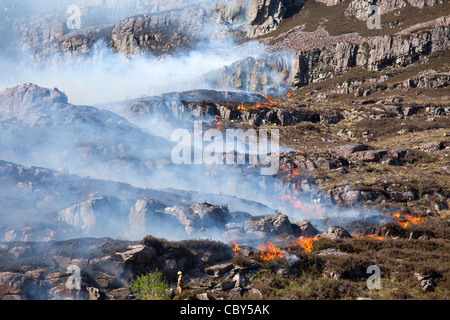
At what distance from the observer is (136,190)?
3083 cm

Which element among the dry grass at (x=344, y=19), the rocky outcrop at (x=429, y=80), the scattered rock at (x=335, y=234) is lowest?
the scattered rock at (x=335, y=234)

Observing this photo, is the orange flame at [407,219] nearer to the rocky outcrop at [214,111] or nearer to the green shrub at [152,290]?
the green shrub at [152,290]

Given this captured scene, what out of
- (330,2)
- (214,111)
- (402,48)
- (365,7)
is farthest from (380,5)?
(214,111)

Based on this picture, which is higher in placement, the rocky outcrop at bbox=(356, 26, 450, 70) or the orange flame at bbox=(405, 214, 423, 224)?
the rocky outcrop at bbox=(356, 26, 450, 70)

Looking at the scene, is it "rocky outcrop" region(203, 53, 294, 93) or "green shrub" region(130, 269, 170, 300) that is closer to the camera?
"green shrub" region(130, 269, 170, 300)

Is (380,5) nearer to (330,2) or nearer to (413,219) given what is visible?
(330,2)

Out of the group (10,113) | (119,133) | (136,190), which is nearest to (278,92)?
(119,133)

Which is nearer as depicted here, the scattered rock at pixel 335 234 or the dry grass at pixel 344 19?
the scattered rock at pixel 335 234

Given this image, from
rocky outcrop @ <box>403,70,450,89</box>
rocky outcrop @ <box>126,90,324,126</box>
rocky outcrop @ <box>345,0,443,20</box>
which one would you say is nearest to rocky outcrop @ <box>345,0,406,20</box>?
rocky outcrop @ <box>345,0,443,20</box>

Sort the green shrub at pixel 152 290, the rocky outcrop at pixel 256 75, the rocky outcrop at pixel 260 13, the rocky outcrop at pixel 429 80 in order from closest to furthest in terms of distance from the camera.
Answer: the green shrub at pixel 152 290 < the rocky outcrop at pixel 429 80 < the rocky outcrop at pixel 256 75 < the rocky outcrop at pixel 260 13

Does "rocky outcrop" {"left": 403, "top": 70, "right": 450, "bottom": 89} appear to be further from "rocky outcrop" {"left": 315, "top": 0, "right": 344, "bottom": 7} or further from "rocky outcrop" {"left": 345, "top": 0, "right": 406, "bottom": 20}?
"rocky outcrop" {"left": 315, "top": 0, "right": 344, "bottom": 7}

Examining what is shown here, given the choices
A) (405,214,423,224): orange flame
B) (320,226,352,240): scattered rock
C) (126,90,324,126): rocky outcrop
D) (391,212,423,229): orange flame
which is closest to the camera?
(320,226,352,240): scattered rock

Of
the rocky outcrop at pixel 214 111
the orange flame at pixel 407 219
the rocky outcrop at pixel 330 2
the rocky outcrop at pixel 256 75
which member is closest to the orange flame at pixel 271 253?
the orange flame at pixel 407 219

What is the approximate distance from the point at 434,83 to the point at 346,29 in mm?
51674
